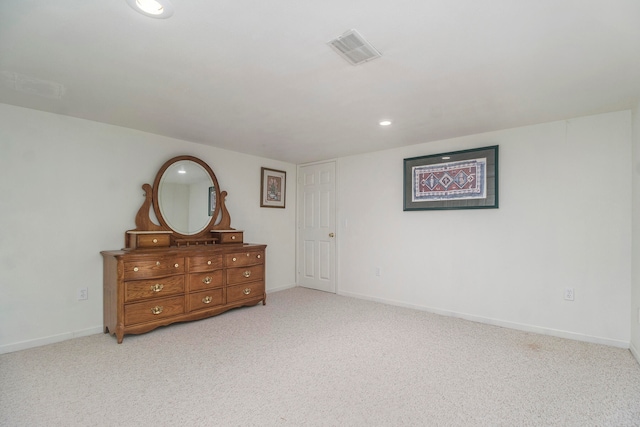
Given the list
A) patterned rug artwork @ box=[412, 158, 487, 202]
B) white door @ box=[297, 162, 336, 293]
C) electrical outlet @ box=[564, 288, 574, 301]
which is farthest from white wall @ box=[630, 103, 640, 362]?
white door @ box=[297, 162, 336, 293]

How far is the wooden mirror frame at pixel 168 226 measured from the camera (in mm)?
3443

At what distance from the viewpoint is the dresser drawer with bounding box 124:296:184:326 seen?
9.39 ft

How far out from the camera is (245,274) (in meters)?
3.87

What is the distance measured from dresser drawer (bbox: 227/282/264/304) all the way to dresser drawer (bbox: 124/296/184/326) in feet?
1.96

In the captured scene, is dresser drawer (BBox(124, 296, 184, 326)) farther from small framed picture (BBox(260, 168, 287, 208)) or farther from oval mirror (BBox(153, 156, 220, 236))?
small framed picture (BBox(260, 168, 287, 208))

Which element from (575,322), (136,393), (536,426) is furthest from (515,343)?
(136,393)

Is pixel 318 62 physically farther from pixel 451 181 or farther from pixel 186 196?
pixel 186 196

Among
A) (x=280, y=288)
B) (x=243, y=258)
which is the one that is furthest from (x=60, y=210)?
(x=280, y=288)

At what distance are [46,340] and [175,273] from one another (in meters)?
1.19

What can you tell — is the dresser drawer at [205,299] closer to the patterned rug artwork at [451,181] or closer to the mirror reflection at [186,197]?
the mirror reflection at [186,197]

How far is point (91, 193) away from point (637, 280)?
4.96m

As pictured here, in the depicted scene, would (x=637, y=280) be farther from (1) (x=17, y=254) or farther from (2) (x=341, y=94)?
(1) (x=17, y=254)

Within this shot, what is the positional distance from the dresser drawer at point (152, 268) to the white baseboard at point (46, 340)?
791mm

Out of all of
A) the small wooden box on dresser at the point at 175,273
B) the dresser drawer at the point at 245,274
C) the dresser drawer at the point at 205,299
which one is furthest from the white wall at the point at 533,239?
the dresser drawer at the point at 205,299
